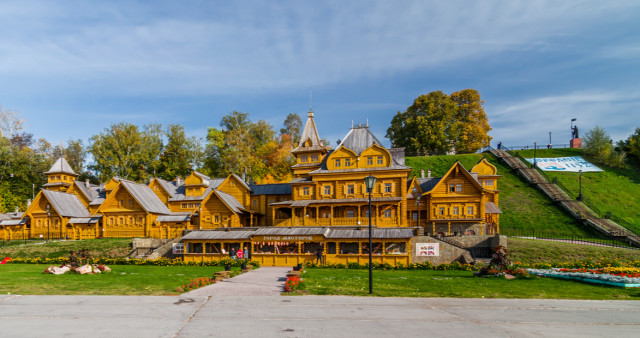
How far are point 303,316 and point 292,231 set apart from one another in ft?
72.0

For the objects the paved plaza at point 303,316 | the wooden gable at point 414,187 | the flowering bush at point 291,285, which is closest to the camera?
the paved plaza at point 303,316

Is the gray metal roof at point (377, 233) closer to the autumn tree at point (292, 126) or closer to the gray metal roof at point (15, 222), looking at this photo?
the gray metal roof at point (15, 222)

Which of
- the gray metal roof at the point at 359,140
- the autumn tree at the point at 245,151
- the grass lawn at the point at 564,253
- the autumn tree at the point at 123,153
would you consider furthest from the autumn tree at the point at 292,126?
the grass lawn at the point at 564,253

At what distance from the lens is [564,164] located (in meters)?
63.7

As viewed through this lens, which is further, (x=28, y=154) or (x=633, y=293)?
(x=28, y=154)

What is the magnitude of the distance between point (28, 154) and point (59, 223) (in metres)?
32.7

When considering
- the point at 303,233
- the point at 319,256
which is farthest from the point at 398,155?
the point at 319,256

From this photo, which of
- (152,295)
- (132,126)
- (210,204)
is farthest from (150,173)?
(152,295)

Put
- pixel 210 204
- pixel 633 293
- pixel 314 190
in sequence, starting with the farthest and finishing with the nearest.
Result: pixel 210 204 → pixel 314 190 → pixel 633 293

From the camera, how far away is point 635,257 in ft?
99.7

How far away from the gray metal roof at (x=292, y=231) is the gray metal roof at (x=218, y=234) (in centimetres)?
105

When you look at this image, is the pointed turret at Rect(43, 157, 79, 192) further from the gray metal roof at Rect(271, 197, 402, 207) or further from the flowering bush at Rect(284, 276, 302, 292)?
the flowering bush at Rect(284, 276, 302, 292)

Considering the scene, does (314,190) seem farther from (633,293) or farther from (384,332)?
(384,332)

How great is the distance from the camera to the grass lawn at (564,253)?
30422 millimetres
